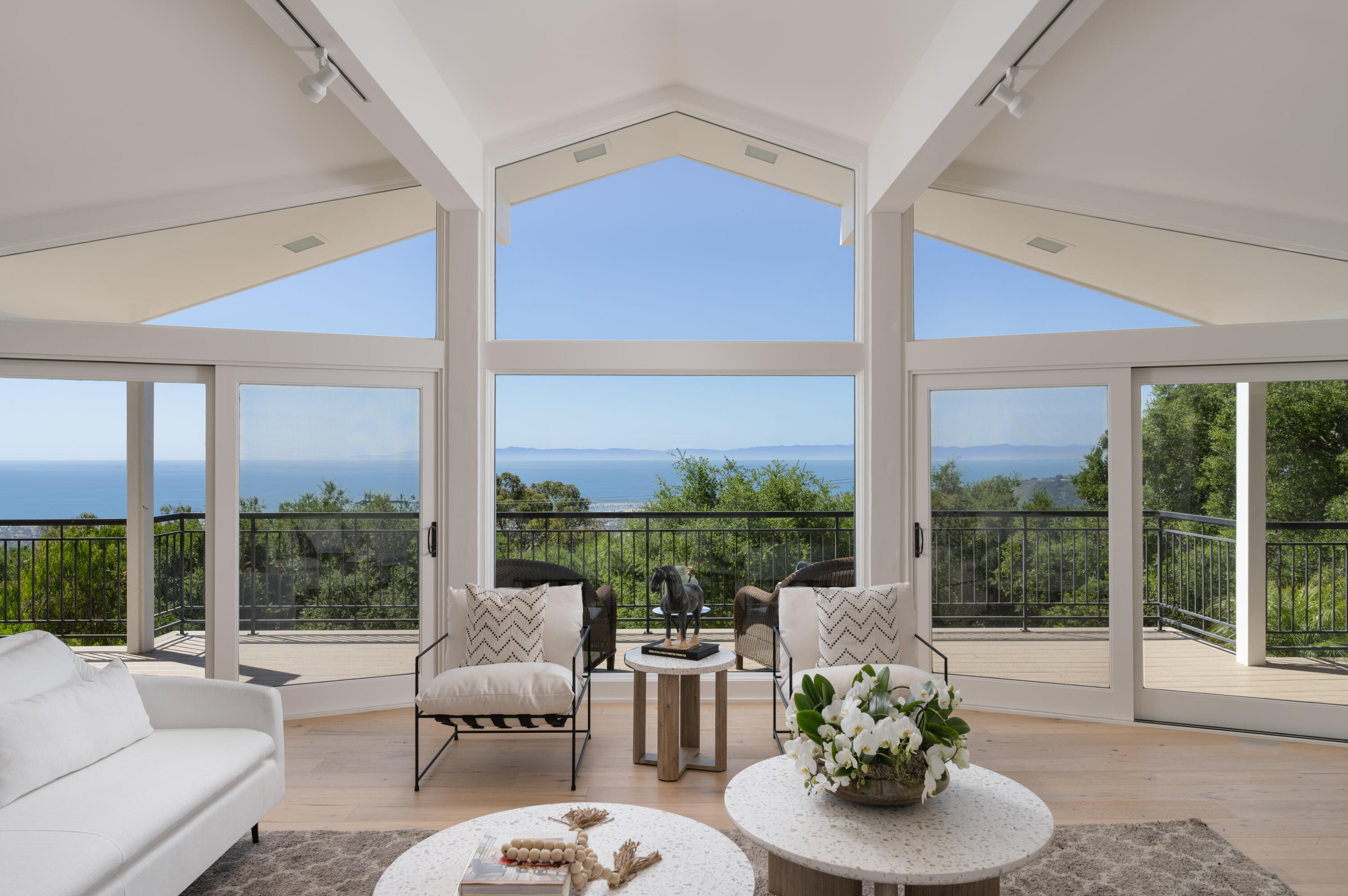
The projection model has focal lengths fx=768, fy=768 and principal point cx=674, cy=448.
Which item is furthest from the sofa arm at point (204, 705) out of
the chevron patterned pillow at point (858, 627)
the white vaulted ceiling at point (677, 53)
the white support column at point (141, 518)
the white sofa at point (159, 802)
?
the white vaulted ceiling at point (677, 53)

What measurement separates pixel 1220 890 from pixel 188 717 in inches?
141

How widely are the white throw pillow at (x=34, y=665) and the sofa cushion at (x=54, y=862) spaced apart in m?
0.64

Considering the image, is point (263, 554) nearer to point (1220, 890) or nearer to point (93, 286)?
point (93, 286)

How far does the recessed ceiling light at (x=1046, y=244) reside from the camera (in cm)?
437

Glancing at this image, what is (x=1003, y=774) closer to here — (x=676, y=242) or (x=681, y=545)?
(x=681, y=545)

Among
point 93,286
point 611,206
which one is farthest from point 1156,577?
point 93,286

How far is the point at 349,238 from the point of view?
4480 millimetres

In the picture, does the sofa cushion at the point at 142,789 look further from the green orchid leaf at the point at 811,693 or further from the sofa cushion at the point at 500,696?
the green orchid leaf at the point at 811,693

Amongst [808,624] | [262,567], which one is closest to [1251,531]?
[808,624]

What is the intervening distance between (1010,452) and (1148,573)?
0.97 meters

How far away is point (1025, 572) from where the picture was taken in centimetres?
435

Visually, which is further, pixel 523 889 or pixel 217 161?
pixel 217 161

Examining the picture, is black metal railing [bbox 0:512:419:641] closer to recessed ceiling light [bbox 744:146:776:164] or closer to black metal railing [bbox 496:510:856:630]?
black metal railing [bbox 496:510:856:630]

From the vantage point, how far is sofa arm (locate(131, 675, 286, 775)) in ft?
9.26
